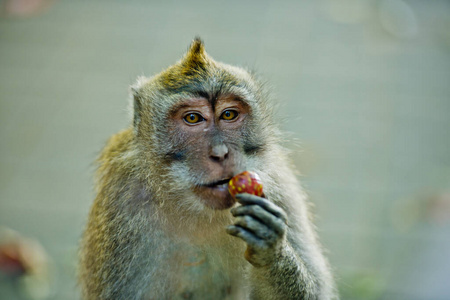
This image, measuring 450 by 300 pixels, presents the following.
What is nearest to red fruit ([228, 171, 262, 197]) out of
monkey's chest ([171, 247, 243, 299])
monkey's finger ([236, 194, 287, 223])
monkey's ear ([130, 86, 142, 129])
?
monkey's finger ([236, 194, 287, 223])

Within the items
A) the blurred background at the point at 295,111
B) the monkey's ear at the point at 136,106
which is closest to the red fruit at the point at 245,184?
the monkey's ear at the point at 136,106

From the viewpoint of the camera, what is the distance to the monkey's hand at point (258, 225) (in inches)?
124

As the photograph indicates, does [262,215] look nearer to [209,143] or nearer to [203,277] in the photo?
[209,143]

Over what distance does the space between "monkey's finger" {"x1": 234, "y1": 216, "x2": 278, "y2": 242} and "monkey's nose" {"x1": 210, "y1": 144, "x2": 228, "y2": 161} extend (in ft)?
1.30

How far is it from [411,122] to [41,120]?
6.04 m

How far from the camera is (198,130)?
3.48 metres

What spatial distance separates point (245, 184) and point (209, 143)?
1.30 feet

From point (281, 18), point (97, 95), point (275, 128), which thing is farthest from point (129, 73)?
point (275, 128)

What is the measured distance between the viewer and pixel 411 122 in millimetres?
8641

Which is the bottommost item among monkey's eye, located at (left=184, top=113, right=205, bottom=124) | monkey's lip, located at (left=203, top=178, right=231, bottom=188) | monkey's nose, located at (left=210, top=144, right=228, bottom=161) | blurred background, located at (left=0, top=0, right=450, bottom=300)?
monkey's lip, located at (left=203, top=178, right=231, bottom=188)

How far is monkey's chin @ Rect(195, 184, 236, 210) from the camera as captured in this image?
3.35 m

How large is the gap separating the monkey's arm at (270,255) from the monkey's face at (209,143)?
0.85 ft

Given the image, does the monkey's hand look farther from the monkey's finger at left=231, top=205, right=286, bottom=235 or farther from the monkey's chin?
the monkey's chin

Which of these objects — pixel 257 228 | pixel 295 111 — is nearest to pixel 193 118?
pixel 257 228
